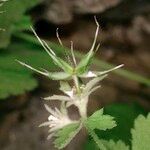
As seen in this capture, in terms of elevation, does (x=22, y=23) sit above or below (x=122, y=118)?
above

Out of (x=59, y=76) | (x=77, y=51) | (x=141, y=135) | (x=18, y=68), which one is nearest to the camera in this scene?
(x=59, y=76)

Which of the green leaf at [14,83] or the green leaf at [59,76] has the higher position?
the green leaf at [59,76]

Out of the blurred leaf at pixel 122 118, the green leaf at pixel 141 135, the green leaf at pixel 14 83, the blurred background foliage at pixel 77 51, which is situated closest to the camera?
the green leaf at pixel 141 135

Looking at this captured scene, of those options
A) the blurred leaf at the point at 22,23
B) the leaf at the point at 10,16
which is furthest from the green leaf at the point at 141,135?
the blurred leaf at the point at 22,23

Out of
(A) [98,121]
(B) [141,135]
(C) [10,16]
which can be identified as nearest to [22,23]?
(C) [10,16]

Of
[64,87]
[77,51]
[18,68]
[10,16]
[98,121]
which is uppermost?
[64,87]

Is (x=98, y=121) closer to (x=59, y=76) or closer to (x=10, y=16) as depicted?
(x=59, y=76)

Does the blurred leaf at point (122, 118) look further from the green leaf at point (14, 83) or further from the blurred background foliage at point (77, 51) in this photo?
the green leaf at point (14, 83)
